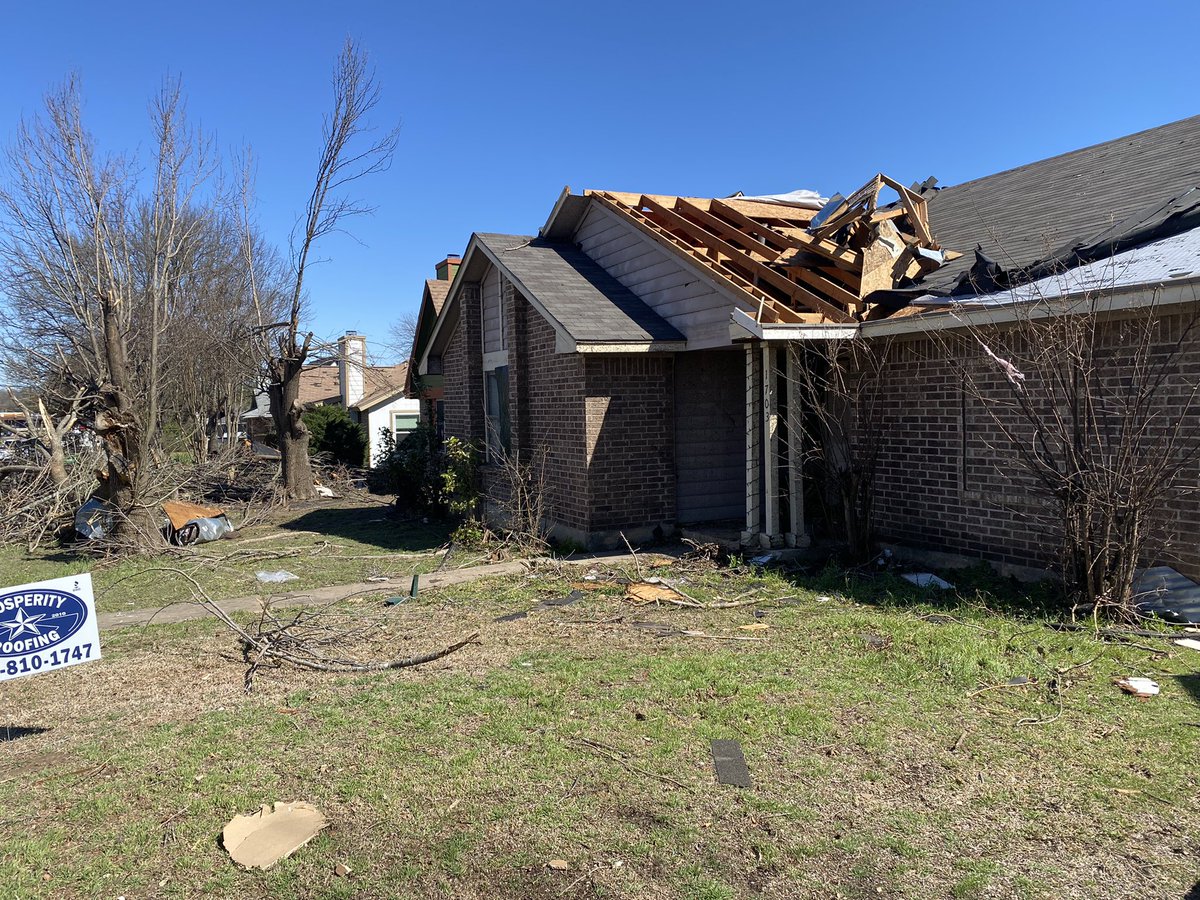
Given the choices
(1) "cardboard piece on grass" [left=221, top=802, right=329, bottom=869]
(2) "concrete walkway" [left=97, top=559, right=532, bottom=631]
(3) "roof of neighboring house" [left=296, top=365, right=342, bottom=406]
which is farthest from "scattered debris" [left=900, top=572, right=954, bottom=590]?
(3) "roof of neighboring house" [left=296, top=365, right=342, bottom=406]

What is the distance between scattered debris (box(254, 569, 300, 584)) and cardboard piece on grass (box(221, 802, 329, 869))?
7.00m

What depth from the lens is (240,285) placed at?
2778 cm

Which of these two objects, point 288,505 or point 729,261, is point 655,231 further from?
point 288,505

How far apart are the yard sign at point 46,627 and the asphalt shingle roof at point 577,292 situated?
265 inches

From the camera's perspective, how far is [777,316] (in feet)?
31.8

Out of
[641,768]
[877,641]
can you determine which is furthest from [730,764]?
[877,641]

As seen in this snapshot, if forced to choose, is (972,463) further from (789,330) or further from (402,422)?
(402,422)

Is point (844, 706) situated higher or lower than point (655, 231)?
lower

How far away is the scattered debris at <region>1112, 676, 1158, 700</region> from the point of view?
551 centimetres

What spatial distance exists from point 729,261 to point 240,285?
69.5ft

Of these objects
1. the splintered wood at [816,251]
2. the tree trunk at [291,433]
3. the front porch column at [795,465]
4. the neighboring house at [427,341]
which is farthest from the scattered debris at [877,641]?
the tree trunk at [291,433]

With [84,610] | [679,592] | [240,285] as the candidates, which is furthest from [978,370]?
[240,285]

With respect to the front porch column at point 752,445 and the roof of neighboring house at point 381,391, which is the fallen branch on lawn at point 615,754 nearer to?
the front porch column at point 752,445

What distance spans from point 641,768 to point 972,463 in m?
5.80
